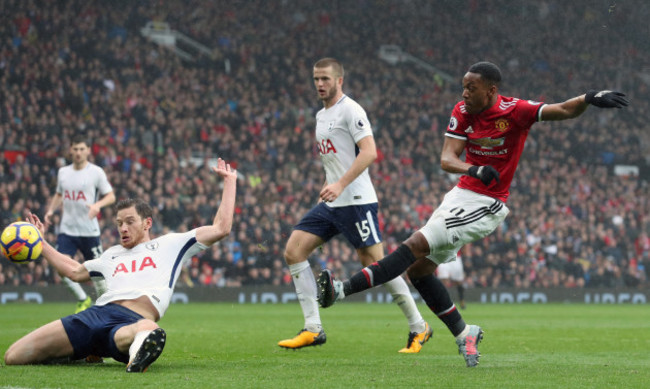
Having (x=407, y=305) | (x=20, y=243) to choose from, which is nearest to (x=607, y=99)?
(x=407, y=305)

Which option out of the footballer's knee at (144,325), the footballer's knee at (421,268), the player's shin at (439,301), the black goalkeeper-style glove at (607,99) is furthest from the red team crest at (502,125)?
the footballer's knee at (144,325)

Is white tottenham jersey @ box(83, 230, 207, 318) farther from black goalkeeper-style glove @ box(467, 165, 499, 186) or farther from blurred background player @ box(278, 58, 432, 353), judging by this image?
black goalkeeper-style glove @ box(467, 165, 499, 186)

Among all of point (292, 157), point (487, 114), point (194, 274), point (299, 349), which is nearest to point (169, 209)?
point (194, 274)

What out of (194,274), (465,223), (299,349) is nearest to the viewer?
(465,223)

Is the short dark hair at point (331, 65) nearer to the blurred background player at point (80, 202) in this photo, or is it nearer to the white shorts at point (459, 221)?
the white shorts at point (459, 221)

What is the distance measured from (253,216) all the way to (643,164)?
15242 millimetres

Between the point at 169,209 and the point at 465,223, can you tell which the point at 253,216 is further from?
the point at 465,223

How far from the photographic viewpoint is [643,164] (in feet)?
104

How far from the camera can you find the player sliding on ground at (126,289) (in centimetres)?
652

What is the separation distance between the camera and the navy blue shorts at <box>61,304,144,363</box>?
6516 millimetres

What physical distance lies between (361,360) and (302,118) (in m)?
21.1

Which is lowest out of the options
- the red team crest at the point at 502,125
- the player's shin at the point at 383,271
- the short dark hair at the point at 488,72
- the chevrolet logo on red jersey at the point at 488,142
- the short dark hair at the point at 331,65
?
the player's shin at the point at 383,271

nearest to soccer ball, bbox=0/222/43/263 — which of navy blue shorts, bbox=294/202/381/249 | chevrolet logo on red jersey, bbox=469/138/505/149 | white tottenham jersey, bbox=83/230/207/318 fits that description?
white tottenham jersey, bbox=83/230/207/318

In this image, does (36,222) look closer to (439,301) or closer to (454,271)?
(439,301)
